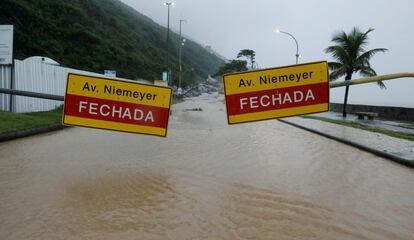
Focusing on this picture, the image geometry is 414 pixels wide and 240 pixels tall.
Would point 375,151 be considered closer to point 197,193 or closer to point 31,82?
point 197,193

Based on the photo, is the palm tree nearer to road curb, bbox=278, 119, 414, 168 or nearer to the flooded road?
road curb, bbox=278, 119, 414, 168

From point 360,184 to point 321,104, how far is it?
2.40 m

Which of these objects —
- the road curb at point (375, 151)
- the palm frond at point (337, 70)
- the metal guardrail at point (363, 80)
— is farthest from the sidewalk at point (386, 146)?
the palm frond at point (337, 70)

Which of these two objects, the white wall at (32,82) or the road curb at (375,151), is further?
the white wall at (32,82)

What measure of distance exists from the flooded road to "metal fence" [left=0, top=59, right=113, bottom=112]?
670cm

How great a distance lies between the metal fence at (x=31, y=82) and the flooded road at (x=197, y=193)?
264 inches

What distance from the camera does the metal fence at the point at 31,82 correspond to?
16547mm

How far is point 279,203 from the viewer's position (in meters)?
5.80

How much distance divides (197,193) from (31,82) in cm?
1454

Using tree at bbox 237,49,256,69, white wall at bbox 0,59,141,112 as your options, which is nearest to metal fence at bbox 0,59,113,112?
white wall at bbox 0,59,141,112

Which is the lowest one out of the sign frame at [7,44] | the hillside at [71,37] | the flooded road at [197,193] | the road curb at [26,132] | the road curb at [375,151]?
the flooded road at [197,193]

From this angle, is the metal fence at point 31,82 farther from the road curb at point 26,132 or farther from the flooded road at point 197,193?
Answer: the flooded road at point 197,193

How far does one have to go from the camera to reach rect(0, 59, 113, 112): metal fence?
16547mm

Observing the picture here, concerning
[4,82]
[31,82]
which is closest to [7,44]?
[4,82]
